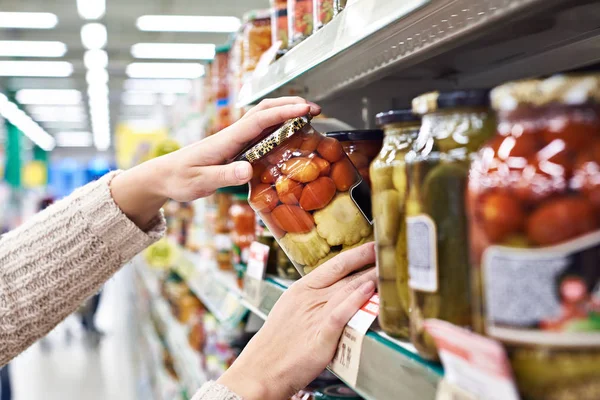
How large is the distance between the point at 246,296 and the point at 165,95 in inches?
530

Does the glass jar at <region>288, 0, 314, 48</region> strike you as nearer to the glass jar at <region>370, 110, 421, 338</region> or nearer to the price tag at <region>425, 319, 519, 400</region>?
the glass jar at <region>370, 110, 421, 338</region>

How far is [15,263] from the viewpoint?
4.69 feet

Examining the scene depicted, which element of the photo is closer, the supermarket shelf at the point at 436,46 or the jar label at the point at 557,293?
the jar label at the point at 557,293

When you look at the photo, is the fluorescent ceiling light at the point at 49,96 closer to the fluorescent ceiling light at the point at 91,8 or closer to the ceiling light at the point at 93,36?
the ceiling light at the point at 93,36

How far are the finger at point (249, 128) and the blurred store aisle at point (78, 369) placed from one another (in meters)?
4.55

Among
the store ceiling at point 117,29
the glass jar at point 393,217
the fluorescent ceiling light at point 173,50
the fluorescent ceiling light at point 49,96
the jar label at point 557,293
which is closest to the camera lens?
the jar label at point 557,293

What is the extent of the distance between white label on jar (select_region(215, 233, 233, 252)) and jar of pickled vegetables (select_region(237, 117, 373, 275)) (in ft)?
4.55

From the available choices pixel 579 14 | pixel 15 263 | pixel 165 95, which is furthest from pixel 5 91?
pixel 579 14

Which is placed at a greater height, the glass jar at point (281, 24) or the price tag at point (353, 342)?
the glass jar at point (281, 24)

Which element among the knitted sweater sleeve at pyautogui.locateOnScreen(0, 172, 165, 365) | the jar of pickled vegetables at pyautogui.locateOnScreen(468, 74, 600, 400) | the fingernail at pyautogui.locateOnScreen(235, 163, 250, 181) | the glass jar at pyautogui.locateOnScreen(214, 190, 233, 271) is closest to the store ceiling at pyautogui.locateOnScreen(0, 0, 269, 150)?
the glass jar at pyautogui.locateOnScreen(214, 190, 233, 271)

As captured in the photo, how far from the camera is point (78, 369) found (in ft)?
20.7

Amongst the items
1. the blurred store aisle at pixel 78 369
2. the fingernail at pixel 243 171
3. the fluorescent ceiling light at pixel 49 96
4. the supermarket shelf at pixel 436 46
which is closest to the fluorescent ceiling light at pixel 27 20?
the blurred store aisle at pixel 78 369

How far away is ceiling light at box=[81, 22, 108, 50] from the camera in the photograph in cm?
875

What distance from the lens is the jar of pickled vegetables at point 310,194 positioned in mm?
941
